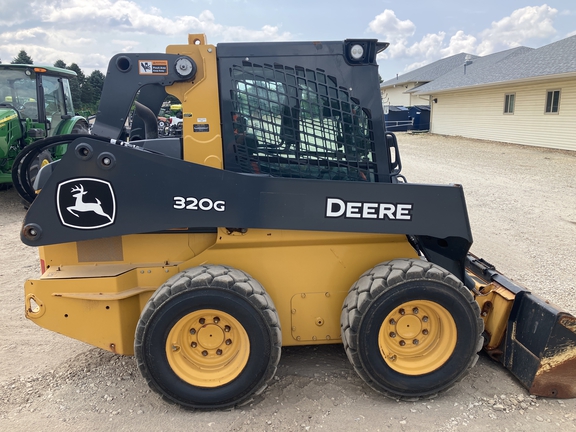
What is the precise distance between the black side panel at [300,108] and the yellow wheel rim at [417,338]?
103 centimetres

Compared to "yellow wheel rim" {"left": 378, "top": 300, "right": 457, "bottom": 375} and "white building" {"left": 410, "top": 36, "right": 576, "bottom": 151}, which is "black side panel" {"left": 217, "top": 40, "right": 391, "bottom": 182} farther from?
"white building" {"left": 410, "top": 36, "right": 576, "bottom": 151}

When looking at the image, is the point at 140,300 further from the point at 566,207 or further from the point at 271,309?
the point at 566,207

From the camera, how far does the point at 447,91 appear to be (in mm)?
25734

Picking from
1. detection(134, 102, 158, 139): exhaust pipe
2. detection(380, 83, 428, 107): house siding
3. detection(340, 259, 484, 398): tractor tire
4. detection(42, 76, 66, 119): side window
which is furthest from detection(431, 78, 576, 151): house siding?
detection(134, 102, 158, 139): exhaust pipe

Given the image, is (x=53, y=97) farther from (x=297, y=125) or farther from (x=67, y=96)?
(x=297, y=125)

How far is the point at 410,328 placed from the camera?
329cm

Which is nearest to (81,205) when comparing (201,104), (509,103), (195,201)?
(195,201)

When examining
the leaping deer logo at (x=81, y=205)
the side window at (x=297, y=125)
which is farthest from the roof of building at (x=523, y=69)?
the leaping deer logo at (x=81, y=205)

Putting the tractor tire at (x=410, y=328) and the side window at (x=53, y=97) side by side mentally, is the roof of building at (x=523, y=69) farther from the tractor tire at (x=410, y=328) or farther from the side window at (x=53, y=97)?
the tractor tire at (x=410, y=328)

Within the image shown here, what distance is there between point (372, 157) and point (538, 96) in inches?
739

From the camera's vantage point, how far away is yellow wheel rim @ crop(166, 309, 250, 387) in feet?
10.3

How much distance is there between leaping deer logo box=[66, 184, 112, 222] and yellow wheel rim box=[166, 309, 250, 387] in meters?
0.90

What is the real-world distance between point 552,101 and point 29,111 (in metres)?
18.0

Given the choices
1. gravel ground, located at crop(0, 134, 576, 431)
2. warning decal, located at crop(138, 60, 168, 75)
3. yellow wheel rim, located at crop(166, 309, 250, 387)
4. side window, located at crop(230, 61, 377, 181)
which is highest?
warning decal, located at crop(138, 60, 168, 75)
